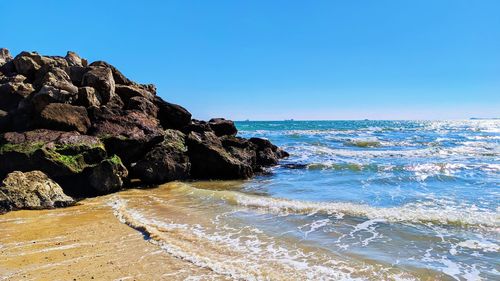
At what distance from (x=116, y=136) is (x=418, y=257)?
1149cm

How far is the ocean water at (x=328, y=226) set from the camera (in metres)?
6.84

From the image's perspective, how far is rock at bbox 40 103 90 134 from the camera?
1415 centimetres

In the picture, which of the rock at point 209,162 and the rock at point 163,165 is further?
the rock at point 209,162

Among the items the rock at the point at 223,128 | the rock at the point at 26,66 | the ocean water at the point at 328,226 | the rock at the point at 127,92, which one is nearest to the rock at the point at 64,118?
the ocean water at the point at 328,226

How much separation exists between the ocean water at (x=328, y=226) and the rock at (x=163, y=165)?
2.06ft

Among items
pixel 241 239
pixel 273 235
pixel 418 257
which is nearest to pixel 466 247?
pixel 418 257

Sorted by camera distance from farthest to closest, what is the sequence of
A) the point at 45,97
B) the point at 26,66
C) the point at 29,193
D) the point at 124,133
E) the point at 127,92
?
the point at 26,66 → the point at 127,92 → the point at 124,133 → the point at 45,97 → the point at 29,193

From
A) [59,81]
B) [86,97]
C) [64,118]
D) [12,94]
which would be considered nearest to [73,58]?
[12,94]

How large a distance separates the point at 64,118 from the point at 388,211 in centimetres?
1172

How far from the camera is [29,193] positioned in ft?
34.7

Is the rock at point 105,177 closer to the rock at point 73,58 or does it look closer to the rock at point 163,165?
the rock at point 163,165

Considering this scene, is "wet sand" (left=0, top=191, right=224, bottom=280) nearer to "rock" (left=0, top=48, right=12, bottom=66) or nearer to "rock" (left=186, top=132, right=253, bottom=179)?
"rock" (left=186, top=132, right=253, bottom=179)

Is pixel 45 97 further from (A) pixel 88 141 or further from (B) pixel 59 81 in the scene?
(A) pixel 88 141

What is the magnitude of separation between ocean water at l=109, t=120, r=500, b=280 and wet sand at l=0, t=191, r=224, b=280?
0.35 meters
